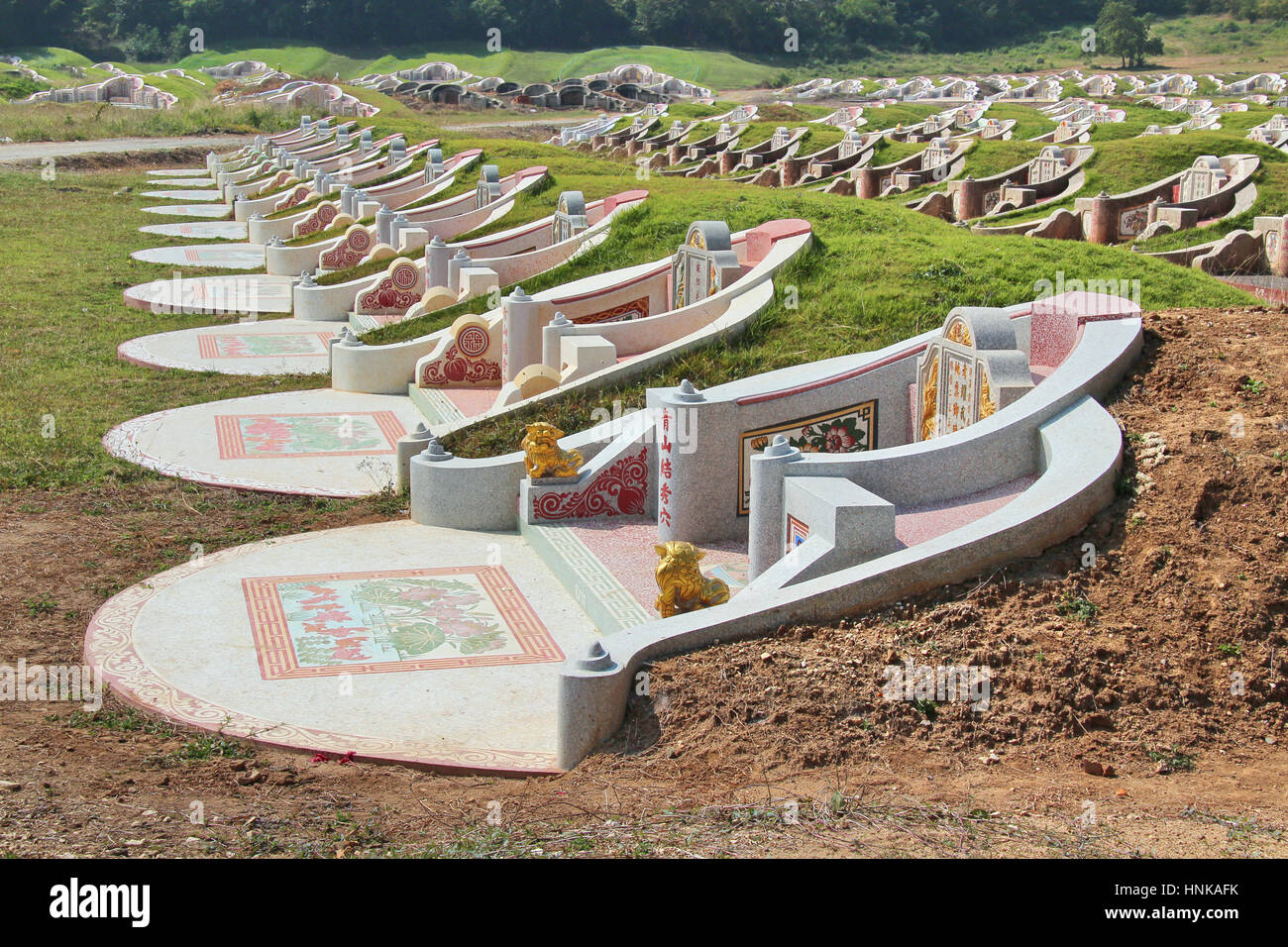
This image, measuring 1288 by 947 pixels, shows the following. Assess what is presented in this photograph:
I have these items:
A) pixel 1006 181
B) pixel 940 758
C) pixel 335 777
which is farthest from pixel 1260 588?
pixel 1006 181

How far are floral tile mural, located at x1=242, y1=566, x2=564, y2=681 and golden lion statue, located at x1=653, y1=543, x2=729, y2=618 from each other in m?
0.86

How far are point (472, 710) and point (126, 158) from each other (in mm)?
46790

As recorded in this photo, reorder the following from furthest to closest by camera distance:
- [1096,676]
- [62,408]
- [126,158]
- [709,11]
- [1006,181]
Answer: [709,11] < [126,158] < [1006,181] < [62,408] < [1096,676]

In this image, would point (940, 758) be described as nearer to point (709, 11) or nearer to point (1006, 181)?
point (1006, 181)

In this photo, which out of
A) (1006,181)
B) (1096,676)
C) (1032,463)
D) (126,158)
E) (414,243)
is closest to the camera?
(1096,676)

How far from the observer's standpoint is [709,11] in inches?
4107

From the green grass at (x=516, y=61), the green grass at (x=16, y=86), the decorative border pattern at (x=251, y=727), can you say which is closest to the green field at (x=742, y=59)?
the green grass at (x=516, y=61)

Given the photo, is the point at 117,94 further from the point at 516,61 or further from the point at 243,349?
the point at 243,349

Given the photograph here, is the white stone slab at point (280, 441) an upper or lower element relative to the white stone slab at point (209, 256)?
lower

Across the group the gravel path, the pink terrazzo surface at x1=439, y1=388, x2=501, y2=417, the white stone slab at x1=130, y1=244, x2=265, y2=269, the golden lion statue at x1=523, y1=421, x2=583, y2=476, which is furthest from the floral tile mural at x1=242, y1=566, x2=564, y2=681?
the gravel path

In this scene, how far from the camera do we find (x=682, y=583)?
27.2ft

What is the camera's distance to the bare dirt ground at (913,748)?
5.57 meters

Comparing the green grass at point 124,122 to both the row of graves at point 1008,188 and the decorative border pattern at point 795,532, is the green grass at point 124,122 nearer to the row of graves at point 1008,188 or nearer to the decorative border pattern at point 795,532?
the row of graves at point 1008,188

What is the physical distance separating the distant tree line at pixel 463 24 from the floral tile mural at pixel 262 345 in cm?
8852
